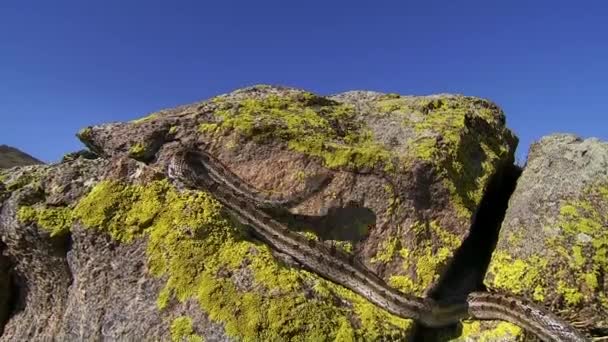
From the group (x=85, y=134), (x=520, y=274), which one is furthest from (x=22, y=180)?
(x=520, y=274)

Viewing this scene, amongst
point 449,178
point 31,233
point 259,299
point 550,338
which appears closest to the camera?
point 259,299

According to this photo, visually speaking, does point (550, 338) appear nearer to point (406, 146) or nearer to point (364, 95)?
point (406, 146)

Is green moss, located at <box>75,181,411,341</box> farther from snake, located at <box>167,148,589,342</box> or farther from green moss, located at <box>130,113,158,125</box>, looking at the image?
green moss, located at <box>130,113,158,125</box>

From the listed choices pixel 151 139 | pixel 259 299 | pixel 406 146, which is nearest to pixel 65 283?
pixel 151 139

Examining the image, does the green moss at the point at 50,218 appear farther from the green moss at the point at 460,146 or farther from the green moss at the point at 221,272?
the green moss at the point at 460,146

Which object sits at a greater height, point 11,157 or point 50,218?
point 11,157

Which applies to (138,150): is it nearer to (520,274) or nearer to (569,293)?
(520,274)
